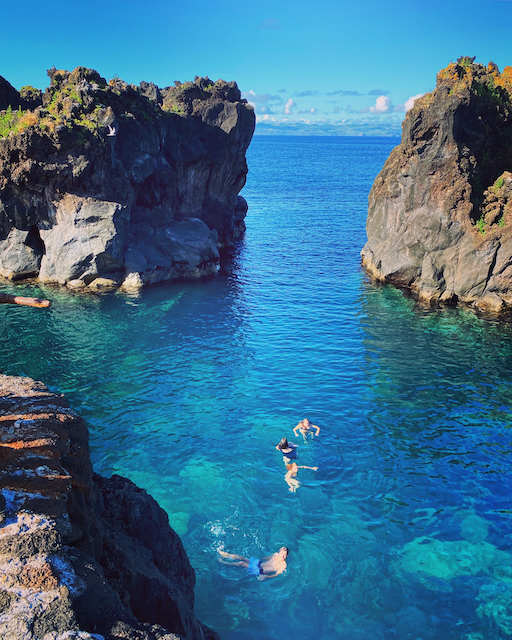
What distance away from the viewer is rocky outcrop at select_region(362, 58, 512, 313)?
3797cm

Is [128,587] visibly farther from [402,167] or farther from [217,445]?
[402,167]

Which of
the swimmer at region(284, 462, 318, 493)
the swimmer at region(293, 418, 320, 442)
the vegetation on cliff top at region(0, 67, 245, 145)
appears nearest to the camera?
the swimmer at region(284, 462, 318, 493)

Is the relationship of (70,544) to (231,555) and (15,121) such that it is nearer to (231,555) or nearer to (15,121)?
(231,555)

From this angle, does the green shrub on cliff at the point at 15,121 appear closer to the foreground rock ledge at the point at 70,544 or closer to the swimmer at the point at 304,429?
the swimmer at the point at 304,429

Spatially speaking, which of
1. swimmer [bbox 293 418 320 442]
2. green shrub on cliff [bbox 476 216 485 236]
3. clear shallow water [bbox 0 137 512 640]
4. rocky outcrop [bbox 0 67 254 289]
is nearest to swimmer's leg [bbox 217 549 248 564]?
clear shallow water [bbox 0 137 512 640]

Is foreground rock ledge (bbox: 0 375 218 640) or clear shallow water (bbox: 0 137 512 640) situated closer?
foreground rock ledge (bbox: 0 375 218 640)

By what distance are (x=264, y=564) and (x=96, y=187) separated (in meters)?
35.1

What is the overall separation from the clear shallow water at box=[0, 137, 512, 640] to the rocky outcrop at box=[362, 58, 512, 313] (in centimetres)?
310

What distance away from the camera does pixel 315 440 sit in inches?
910

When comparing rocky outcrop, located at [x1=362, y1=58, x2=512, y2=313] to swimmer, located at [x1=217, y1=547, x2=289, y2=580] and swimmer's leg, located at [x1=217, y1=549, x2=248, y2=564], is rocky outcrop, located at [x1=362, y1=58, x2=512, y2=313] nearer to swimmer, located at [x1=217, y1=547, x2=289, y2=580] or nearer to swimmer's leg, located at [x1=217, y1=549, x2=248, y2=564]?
swimmer, located at [x1=217, y1=547, x2=289, y2=580]

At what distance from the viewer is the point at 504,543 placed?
56.9ft

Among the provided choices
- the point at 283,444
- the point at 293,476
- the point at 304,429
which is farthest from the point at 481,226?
the point at 293,476

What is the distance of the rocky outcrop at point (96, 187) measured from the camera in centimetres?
3978

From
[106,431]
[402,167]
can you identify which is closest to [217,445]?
[106,431]
